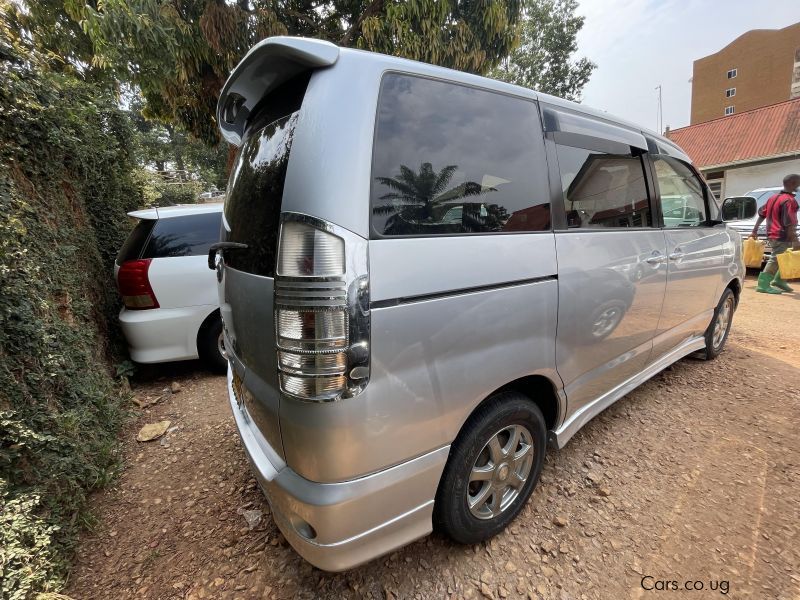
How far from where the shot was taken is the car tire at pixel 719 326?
358 centimetres

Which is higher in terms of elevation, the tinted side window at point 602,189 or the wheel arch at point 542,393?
the tinted side window at point 602,189

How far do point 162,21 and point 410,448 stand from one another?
18.5 ft

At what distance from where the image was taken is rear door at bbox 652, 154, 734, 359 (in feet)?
8.63

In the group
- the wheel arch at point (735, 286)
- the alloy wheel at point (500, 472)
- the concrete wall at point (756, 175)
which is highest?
the concrete wall at point (756, 175)

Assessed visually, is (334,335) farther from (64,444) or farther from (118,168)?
(118,168)

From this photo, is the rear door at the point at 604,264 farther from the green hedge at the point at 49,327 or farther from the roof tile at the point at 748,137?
the roof tile at the point at 748,137

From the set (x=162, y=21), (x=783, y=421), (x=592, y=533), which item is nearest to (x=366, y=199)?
(x=592, y=533)

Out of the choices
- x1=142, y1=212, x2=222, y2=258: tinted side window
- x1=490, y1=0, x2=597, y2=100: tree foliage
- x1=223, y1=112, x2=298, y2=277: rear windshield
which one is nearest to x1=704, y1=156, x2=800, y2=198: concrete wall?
x1=490, y1=0, x2=597, y2=100: tree foliage

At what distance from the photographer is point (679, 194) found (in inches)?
115

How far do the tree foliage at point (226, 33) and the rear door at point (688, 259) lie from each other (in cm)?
394

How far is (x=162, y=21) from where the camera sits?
4457 millimetres

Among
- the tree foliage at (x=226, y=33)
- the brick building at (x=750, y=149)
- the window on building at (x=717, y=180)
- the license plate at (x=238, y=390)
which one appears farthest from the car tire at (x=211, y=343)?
the window on building at (x=717, y=180)

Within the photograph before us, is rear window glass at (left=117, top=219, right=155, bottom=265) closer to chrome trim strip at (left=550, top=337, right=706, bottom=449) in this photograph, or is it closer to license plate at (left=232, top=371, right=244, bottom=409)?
license plate at (left=232, top=371, right=244, bottom=409)

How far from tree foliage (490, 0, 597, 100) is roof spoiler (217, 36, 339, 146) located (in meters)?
17.8
